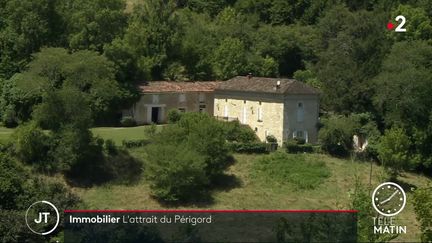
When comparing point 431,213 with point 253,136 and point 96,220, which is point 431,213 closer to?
point 96,220

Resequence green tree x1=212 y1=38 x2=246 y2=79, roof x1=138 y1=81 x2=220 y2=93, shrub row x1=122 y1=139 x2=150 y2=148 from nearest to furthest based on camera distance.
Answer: shrub row x1=122 y1=139 x2=150 y2=148, roof x1=138 y1=81 x2=220 y2=93, green tree x1=212 y1=38 x2=246 y2=79

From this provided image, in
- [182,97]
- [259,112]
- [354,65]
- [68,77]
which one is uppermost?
[354,65]

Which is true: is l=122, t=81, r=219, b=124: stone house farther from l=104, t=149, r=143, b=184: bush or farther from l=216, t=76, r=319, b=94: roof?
l=104, t=149, r=143, b=184: bush

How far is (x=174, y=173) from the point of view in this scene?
154 feet

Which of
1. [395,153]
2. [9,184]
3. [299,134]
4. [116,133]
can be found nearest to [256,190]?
[299,134]

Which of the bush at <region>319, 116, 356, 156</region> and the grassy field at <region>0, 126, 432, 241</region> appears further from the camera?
the bush at <region>319, 116, 356, 156</region>

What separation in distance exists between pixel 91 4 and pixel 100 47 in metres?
4.74

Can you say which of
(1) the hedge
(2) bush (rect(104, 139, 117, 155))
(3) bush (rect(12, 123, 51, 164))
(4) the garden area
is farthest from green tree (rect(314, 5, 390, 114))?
(3) bush (rect(12, 123, 51, 164))

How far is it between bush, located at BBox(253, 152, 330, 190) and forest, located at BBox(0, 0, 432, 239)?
9.92ft

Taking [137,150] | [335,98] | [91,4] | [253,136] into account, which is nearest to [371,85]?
[335,98]

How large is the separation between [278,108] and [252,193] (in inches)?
341

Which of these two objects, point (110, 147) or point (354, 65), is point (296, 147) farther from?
point (110, 147)

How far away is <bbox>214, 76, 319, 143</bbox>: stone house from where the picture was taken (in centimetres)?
5581

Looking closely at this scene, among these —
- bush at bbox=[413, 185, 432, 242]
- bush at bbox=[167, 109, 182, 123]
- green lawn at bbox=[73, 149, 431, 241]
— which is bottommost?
green lawn at bbox=[73, 149, 431, 241]
